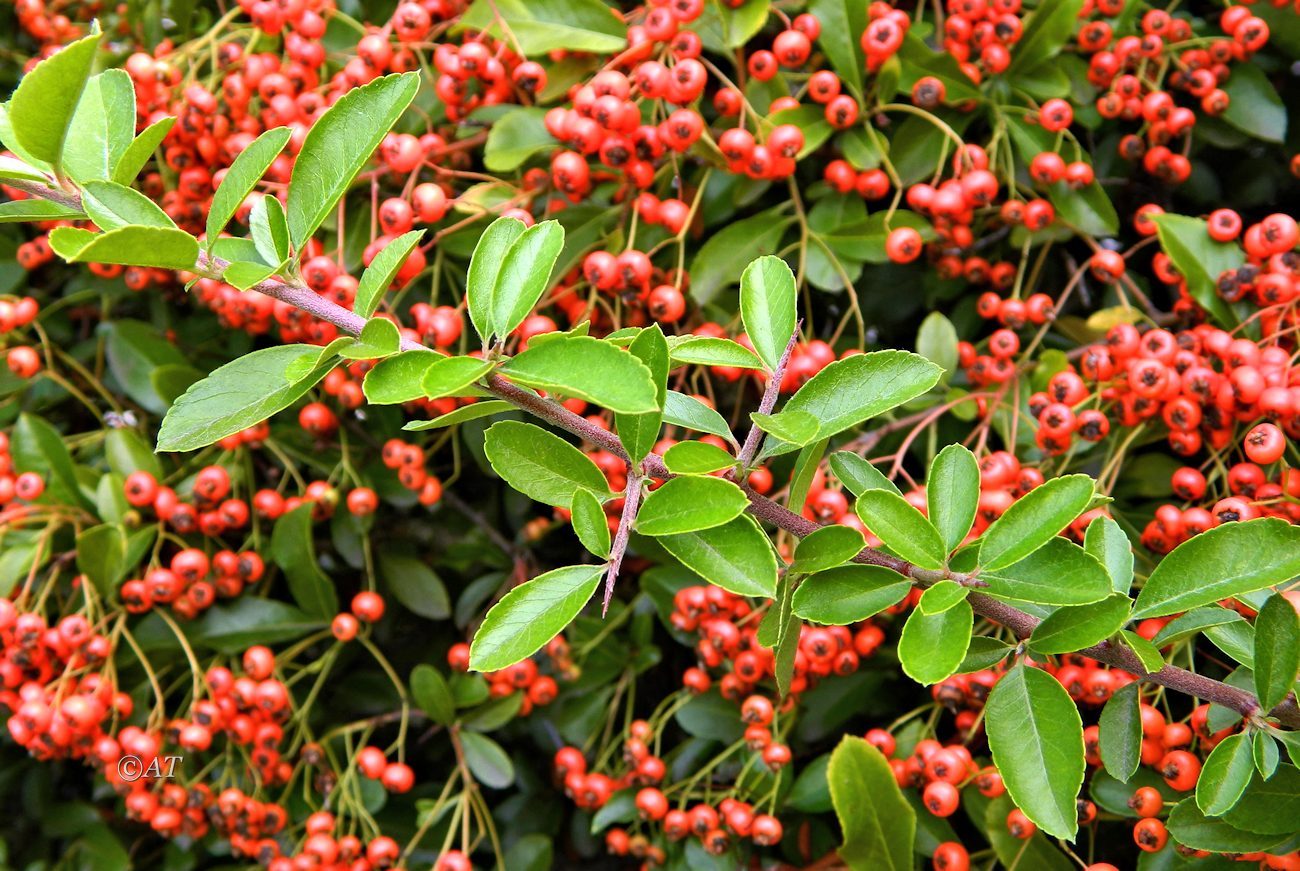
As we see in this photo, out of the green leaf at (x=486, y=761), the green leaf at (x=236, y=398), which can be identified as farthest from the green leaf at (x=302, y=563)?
the green leaf at (x=236, y=398)

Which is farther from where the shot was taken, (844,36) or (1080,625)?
(844,36)

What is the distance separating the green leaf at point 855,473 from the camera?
0.79 meters

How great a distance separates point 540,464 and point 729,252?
610 millimetres

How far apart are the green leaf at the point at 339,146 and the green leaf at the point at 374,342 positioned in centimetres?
11

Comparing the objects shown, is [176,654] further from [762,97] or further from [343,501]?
[762,97]

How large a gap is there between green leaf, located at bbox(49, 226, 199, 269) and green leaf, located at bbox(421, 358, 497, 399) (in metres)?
0.16

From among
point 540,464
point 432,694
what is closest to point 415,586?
point 432,694

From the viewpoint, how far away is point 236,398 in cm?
68

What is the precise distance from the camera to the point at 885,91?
1.24 metres

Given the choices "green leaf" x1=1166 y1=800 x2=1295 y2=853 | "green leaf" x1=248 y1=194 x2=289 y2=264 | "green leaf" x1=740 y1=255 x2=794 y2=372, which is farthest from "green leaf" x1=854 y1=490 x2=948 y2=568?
"green leaf" x1=248 y1=194 x2=289 y2=264

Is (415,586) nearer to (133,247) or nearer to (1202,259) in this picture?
(133,247)

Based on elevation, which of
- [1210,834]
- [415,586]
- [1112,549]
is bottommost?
[415,586]

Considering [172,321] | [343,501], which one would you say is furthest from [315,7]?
[343,501]

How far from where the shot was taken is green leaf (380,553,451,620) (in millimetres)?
1434
